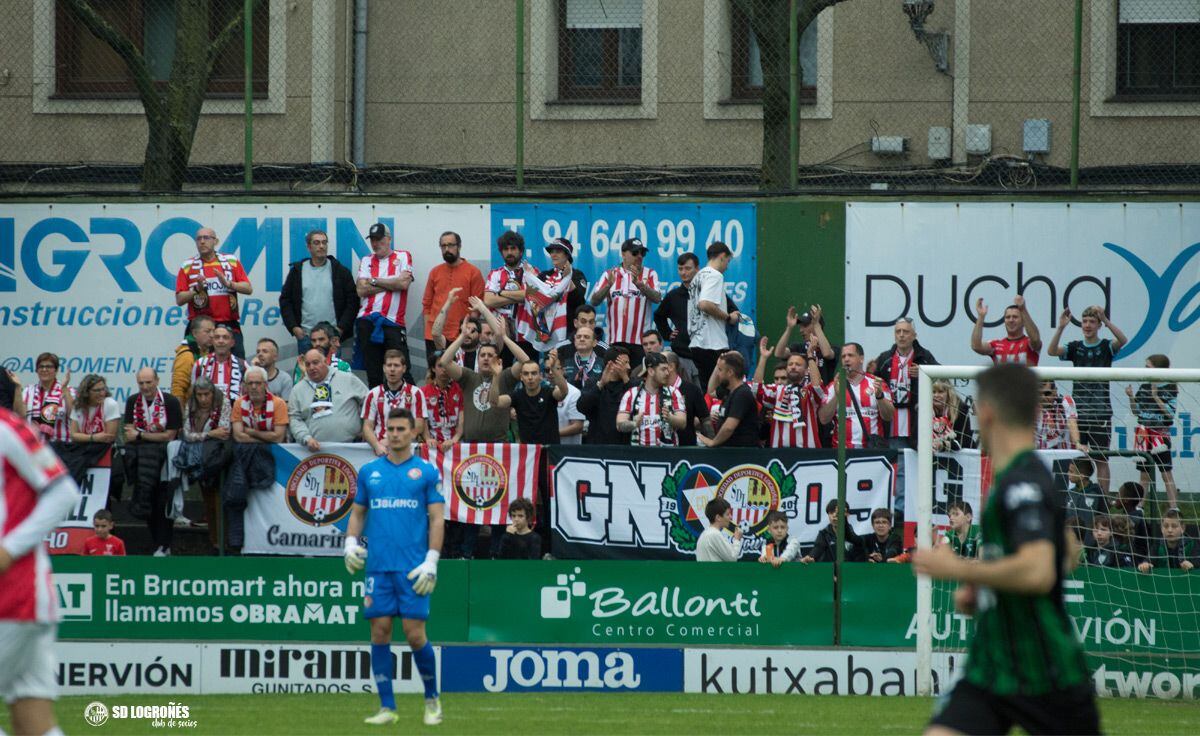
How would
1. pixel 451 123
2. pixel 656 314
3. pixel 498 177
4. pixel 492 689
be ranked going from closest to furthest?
pixel 492 689, pixel 656 314, pixel 498 177, pixel 451 123

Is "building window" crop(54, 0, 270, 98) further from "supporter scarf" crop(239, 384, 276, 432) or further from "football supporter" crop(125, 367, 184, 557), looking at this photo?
"supporter scarf" crop(239, 384, 276, 432)

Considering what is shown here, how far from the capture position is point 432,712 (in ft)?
33.0

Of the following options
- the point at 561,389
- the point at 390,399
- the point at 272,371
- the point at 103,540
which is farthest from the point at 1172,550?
the point at 103,540

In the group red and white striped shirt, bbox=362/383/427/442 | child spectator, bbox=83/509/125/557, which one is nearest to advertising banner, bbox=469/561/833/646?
red and white striped shirt, bbox=362/383/427/442

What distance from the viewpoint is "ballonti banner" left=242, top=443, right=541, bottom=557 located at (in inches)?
521

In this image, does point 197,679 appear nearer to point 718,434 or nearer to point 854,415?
point 718,434

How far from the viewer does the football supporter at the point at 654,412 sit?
1329 centimetres

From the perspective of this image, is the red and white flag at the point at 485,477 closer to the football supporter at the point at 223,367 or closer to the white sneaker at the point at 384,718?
the football supporter at the point at 223,367

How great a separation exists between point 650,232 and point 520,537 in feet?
13.8

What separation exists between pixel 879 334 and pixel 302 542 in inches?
242

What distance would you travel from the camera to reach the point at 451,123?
737 inches

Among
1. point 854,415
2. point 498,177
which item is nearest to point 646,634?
point 854,415

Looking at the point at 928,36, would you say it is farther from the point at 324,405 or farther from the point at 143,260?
the point at 143,260

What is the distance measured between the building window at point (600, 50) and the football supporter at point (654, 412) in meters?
6.71
